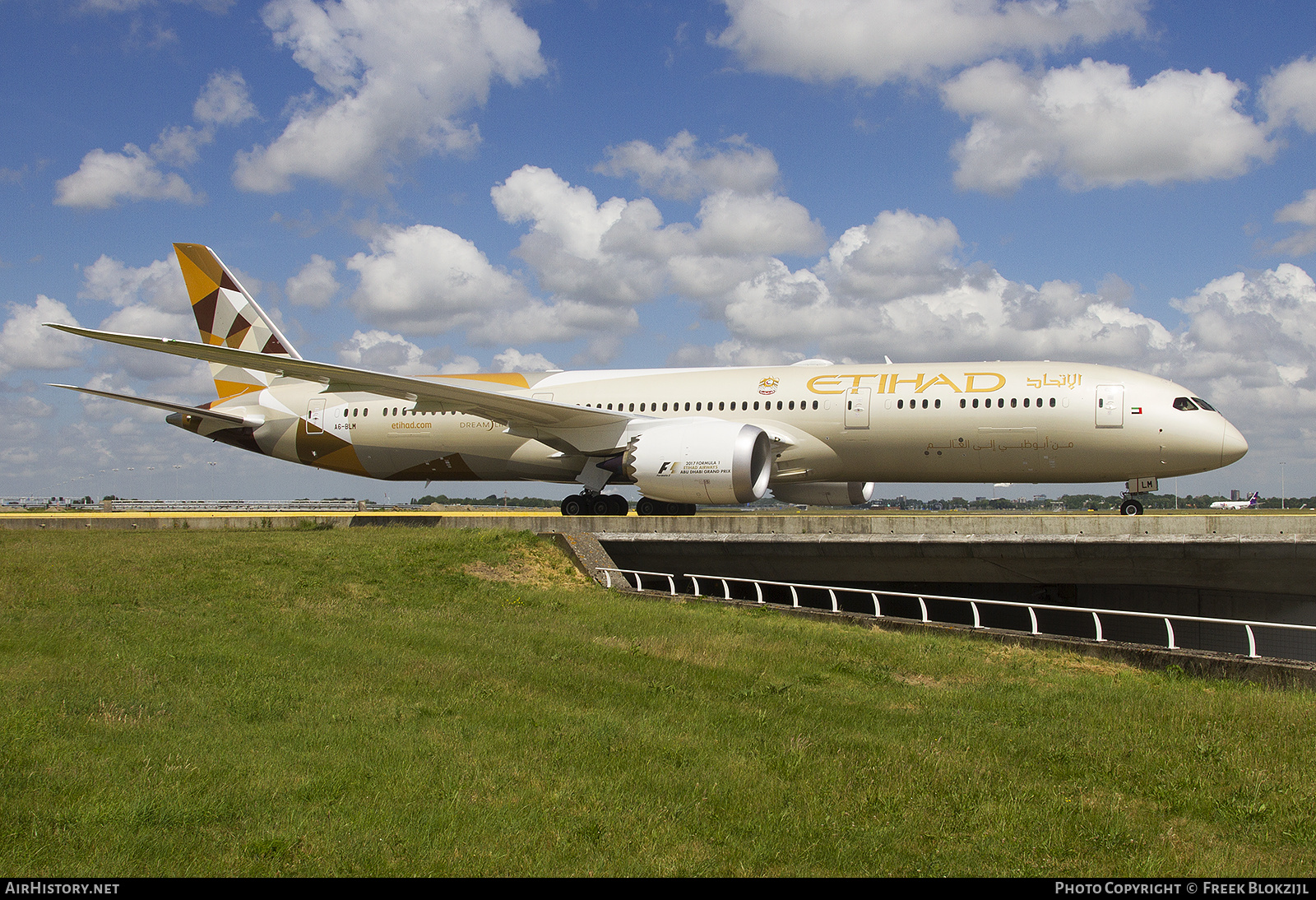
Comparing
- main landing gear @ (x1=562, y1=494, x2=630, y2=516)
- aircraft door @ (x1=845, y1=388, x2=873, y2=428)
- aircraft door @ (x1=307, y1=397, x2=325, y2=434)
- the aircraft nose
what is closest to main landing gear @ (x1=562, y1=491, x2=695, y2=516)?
main landing gear @ (x1=562, y1=494, x2=630, y2=516)

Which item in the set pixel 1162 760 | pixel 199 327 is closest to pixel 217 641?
pixel 1162 760

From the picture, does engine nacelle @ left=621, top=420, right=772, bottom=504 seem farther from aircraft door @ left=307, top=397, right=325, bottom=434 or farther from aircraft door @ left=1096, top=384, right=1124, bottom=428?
aircraft door @ left=307, top=397, right=325, bottom=434

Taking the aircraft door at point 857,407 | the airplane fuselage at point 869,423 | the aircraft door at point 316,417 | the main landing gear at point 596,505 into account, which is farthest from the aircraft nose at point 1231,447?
the aircraft door at point 316,417

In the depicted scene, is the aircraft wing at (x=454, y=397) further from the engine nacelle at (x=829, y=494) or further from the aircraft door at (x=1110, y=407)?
the aircraft door at (x=1110, y=407)

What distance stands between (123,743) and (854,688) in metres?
7.27

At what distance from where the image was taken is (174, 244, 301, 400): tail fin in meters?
29.1

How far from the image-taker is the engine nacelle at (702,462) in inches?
815

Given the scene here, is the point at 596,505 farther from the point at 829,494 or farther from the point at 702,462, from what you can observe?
the point at 829,494

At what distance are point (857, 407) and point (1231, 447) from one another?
8.31 metres

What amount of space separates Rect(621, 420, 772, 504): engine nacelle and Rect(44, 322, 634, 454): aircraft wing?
1616 mm

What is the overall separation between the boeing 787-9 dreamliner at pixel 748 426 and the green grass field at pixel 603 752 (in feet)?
27.5

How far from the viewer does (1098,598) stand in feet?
70.9

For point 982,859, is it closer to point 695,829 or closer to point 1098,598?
point 695,829
